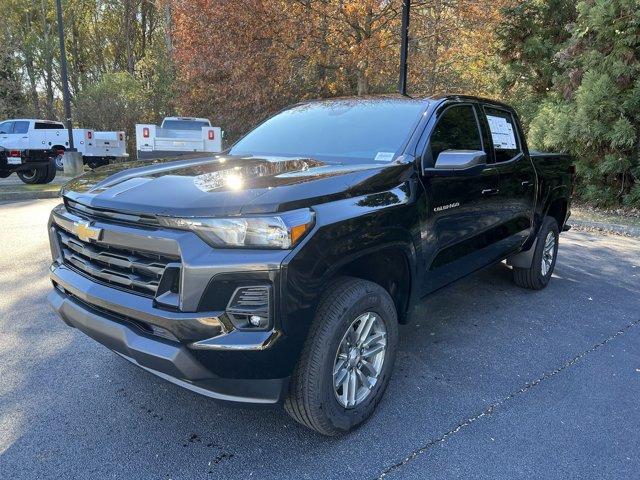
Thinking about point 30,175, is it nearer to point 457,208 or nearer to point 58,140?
point 58,140

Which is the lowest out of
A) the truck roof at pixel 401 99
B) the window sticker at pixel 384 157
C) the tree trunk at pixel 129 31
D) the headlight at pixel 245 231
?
the headlight at pixel 245 231

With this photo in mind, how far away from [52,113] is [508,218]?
30.9m

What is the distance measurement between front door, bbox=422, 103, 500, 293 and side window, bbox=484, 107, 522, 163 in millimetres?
250

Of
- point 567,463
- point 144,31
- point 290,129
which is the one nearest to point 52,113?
point 144,31

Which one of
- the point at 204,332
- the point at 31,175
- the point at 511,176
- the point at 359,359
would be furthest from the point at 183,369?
the point at 31,175

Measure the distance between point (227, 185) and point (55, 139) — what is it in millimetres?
20242

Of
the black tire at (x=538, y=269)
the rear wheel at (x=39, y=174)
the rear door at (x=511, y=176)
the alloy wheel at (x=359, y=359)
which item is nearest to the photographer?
the alloy wheel at (x=359, y=359)

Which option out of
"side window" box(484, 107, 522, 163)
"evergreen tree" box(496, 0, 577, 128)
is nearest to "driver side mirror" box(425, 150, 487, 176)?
"side window" box(484, 107, 522, 163)

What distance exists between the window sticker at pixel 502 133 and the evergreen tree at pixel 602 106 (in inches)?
263

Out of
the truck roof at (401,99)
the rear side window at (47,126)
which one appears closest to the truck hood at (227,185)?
the truck roof at (401,99)

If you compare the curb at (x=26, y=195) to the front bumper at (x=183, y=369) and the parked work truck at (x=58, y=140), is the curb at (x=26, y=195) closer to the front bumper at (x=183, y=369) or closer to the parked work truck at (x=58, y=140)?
the parked work truck at (x=58, y=140)

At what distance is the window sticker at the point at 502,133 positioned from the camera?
4.30 m

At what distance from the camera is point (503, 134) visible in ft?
14.8

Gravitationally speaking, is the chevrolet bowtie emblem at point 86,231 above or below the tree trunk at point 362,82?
below
